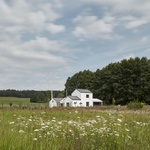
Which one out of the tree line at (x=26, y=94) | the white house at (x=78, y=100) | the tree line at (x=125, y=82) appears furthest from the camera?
the tree line at (x=26, y=94)

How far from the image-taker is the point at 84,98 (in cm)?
6391

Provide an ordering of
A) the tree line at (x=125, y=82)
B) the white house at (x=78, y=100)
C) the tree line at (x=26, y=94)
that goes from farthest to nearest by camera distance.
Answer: the tree line at (x=26, y=94) → the white house at (x=78, y=100) → the tree line at (x=125, y=82)

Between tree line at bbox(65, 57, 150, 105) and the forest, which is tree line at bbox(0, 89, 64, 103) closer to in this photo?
the forest

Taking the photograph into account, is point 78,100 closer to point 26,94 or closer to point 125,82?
point 125,82

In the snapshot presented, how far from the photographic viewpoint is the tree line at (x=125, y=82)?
60.7m

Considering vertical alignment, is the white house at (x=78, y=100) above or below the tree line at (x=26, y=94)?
below

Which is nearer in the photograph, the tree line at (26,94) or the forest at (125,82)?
the forest at (125,82)

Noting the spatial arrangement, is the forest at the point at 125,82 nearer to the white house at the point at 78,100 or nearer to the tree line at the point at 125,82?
the tree line at the point at 125,82

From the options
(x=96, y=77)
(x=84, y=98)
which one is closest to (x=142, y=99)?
(x=84, y=98)

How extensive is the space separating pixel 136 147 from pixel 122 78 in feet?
197

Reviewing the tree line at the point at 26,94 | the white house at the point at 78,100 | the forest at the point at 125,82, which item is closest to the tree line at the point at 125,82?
the forest at the point at 125,82

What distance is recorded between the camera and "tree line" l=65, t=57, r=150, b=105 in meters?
60.7

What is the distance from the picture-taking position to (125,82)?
63250mm

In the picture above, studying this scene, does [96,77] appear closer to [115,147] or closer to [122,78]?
[122,78]
